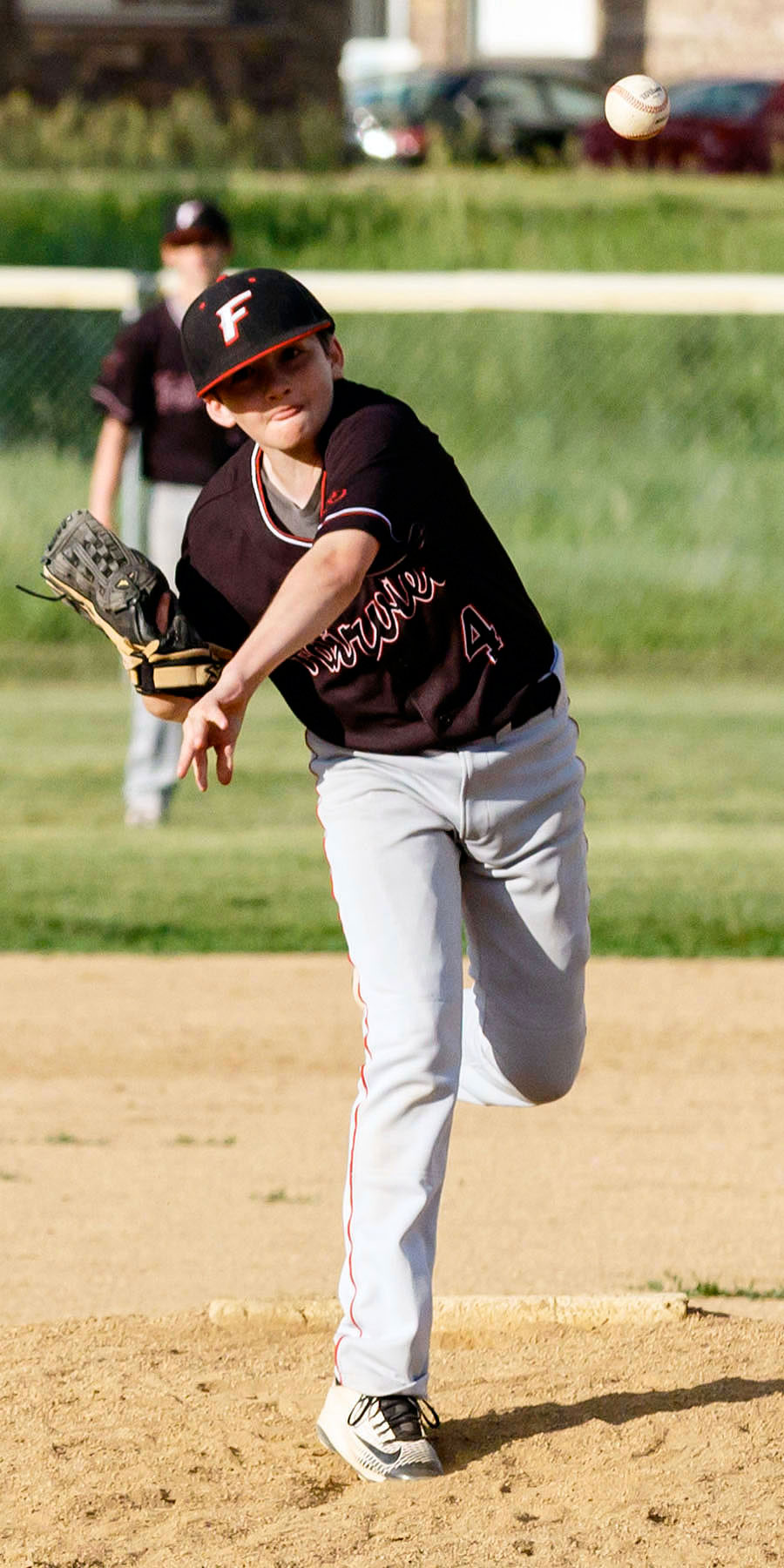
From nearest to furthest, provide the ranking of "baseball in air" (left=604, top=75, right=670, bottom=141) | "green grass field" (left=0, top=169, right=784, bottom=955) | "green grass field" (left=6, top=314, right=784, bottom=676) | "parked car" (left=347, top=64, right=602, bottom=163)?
"baseball in air" (left=604, top=75, right=670, bottom=141) < "green grass field" (left=0, top=169, right=784, bottom=955) < "green grass field" (left=6, top=314, right=784, bottom=676) < "parked car" (left=347, top=64, right=602, bottom=163)

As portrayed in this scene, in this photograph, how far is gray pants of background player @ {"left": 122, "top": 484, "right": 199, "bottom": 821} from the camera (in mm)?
8461

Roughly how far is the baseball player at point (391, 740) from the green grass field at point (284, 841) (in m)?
3.91

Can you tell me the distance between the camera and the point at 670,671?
12766 mm

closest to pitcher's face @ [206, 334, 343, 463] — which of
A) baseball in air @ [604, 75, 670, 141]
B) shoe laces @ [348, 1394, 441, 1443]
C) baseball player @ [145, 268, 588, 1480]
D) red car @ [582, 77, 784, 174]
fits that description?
baseball player @ [145, 268, 588, 1480]

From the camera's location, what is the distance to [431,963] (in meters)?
3.49

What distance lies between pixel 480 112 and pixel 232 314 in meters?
26.6

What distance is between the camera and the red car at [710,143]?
26531 millimetres

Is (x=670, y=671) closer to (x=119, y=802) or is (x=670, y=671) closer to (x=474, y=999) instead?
(x=119, y=802)

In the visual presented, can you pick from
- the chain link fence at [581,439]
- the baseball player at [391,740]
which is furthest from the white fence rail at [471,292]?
the baseball player at [391,740]

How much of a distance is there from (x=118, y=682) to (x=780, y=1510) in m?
9.40

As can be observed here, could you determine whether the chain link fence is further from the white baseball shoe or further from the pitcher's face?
the white baseball shoe

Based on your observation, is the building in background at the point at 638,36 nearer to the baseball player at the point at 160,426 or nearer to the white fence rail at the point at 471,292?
the white fence rail at the point at 471,292

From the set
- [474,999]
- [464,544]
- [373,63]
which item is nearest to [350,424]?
[464,544]

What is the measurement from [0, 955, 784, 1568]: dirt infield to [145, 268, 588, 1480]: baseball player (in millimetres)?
231
